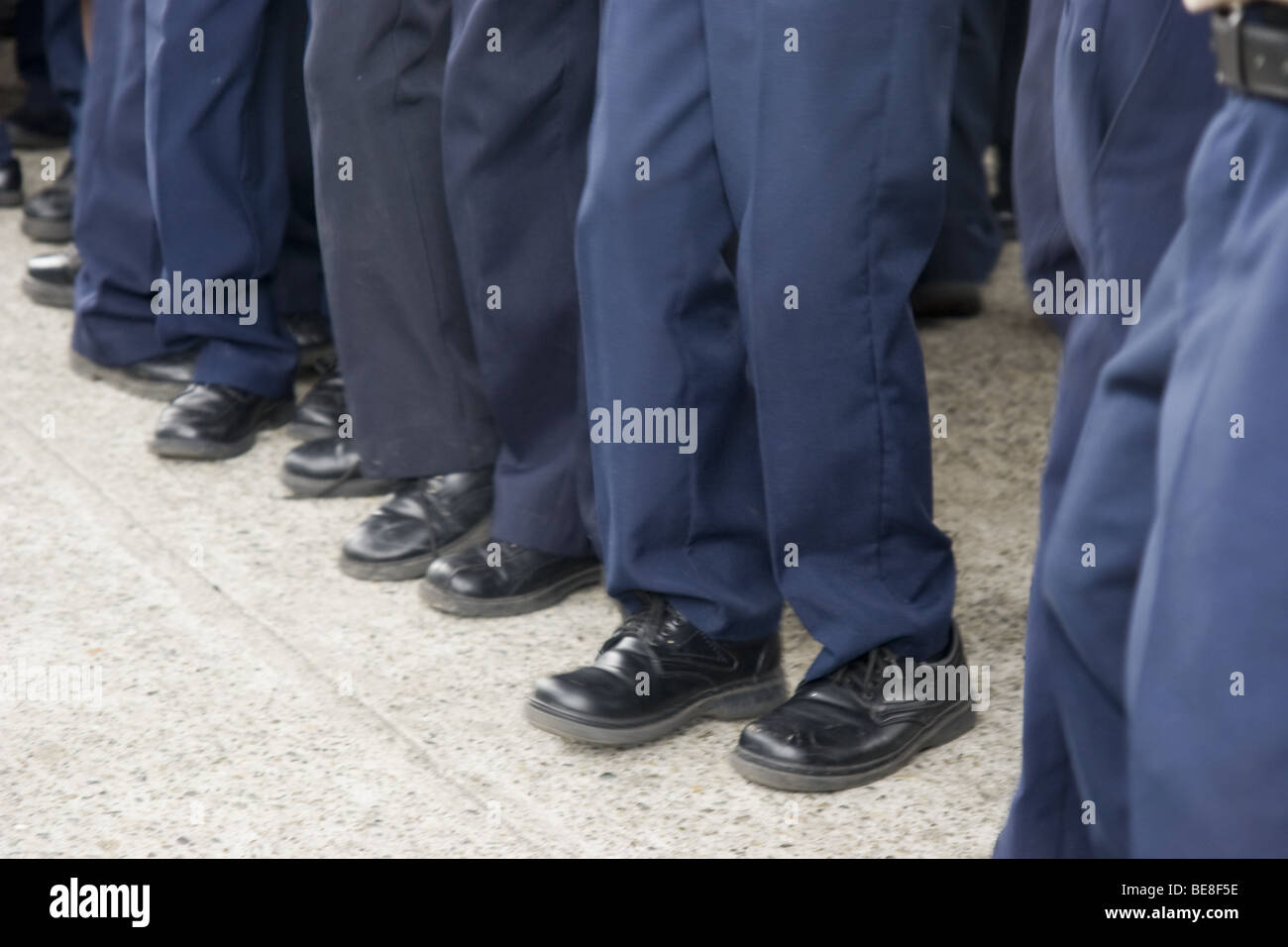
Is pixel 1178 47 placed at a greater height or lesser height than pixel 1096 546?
greater

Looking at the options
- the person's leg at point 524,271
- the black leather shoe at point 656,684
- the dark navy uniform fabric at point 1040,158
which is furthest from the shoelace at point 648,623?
the dark navy uniform fabric at point 1040,158

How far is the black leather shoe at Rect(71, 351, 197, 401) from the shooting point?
3254mm

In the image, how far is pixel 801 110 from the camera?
1.80m

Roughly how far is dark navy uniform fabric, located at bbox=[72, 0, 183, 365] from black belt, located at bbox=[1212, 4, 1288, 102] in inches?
101

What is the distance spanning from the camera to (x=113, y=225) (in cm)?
329

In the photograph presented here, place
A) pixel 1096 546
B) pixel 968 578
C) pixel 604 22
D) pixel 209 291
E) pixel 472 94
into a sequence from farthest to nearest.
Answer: pixel 209 291 → pixel 968 578 → pixel 472 94 → pixel 604 22 → pixel 1096 546

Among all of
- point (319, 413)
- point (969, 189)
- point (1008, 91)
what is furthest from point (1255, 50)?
point (1008, 91)

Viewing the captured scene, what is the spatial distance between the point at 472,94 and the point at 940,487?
1091 millimetres

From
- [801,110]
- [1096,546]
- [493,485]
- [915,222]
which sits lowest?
[493,485]

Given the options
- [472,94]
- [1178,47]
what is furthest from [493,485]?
[1178,47]

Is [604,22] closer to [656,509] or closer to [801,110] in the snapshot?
[801,110]

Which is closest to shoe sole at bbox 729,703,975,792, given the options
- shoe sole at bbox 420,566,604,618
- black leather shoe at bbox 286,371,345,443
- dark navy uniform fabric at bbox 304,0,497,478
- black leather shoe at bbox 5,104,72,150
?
shoe sole at bbox 420,566,604,618

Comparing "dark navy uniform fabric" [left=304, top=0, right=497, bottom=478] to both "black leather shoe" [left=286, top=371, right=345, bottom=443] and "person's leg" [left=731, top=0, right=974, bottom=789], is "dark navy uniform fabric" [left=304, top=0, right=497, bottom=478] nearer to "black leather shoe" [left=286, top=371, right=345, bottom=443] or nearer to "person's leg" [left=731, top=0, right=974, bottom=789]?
"black leather shoe" [left=286, top=371, right=345, bottom=443]

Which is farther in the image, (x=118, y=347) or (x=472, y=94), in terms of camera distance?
(x=118, y=347)
